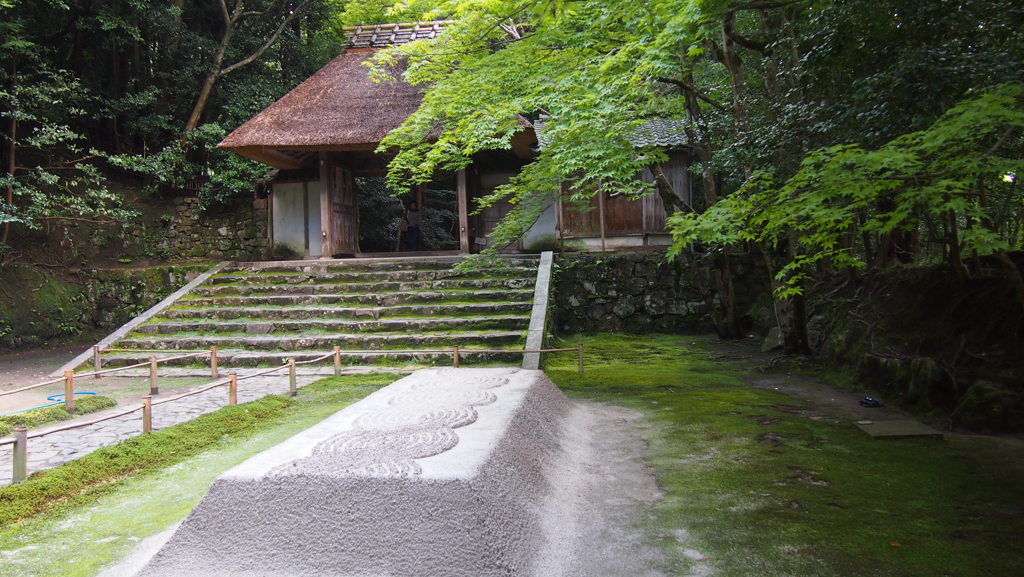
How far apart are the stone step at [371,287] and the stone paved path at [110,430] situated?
3.27 m

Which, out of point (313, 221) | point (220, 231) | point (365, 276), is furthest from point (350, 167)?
point (365, 276)

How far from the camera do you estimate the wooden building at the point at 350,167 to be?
37.4 feet

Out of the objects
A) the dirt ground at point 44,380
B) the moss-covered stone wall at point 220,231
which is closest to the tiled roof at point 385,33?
the moss-covered stone wall at point 220,231

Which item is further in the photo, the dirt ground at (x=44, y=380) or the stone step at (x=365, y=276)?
the stone step at (x=365, y=276)

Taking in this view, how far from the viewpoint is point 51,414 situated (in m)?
5.35

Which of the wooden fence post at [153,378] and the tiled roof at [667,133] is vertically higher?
the tiled roof at [667,133]

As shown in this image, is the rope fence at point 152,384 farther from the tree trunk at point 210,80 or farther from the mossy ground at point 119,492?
the tree trunk at point 210,80

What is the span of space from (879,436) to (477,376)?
3.15 meters

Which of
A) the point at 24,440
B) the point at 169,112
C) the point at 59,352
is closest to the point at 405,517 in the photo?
the point at 24,440

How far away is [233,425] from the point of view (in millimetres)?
4992

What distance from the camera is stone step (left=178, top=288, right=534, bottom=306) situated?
973 centimetres

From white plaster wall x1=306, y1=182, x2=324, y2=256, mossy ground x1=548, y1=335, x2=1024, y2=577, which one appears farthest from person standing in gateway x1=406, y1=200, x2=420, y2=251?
mossy ground x1=548, y1=335, x2=1024, y2=577

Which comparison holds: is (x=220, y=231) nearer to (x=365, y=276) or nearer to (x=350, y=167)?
(x=350, y=167)

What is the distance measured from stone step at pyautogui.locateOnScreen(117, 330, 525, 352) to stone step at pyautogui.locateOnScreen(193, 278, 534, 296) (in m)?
1.57
